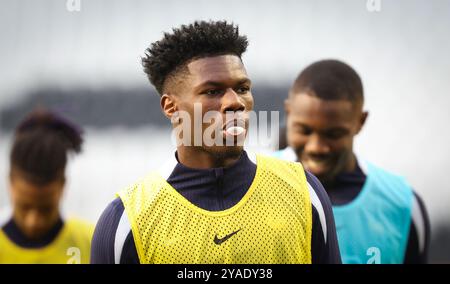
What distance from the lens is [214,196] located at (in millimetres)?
2367

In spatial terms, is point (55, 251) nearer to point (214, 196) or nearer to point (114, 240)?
point (114, 240)

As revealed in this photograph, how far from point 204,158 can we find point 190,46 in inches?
15.1

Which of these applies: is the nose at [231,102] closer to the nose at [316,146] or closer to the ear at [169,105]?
the ear at [169,105]

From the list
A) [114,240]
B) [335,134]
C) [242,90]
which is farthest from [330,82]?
[114,240]

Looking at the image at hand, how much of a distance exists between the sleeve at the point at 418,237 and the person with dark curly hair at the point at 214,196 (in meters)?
1.21

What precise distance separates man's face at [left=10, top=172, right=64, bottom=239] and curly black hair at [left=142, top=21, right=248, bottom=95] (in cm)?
128

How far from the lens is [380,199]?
3.57 m

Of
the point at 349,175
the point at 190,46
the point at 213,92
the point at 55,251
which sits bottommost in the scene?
the point at 55,251

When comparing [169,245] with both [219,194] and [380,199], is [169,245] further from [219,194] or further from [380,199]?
[380,199]

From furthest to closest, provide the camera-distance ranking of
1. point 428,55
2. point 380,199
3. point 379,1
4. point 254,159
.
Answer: point 428,55 → point 379,1 → point 380,199 → point 254,159

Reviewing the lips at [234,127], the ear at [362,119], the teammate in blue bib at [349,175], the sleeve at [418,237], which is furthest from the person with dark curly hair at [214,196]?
the ear at [362,119]

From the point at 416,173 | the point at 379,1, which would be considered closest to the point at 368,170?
the point at 416,173

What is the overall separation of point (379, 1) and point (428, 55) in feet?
1.77

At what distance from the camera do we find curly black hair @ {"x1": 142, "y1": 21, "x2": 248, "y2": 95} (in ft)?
7.92
